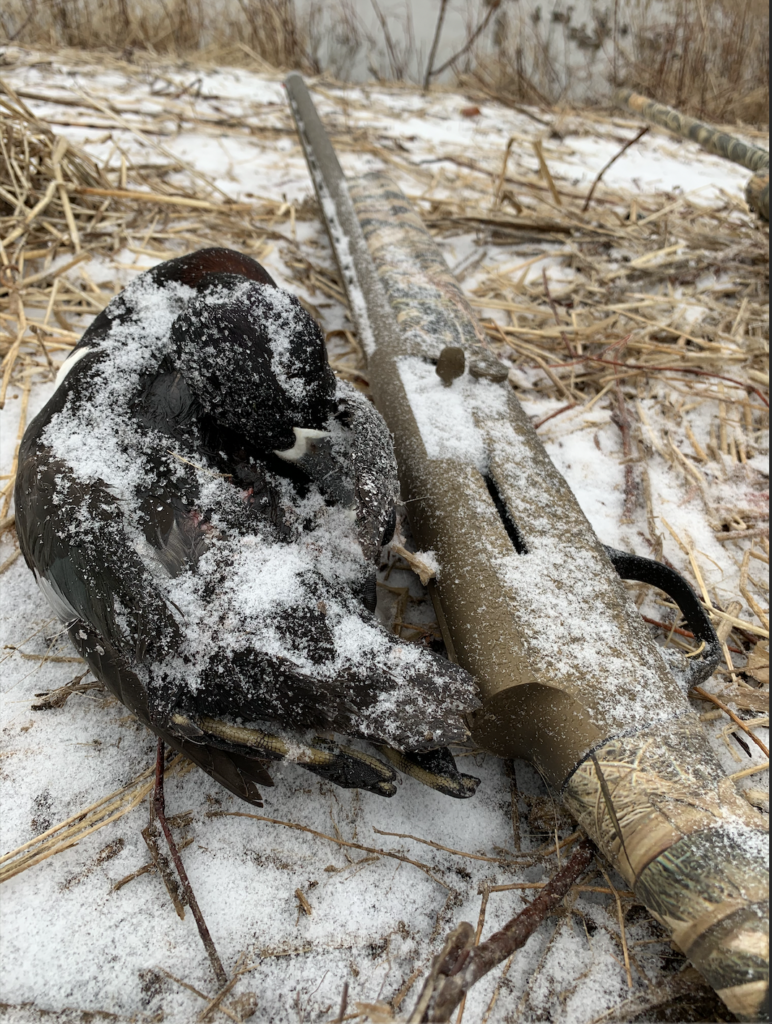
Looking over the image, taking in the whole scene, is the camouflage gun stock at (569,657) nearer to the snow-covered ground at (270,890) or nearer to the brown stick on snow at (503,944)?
the brown stick on snow at (503,944)

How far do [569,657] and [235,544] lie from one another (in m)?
0.54

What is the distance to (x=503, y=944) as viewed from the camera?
2.78ft

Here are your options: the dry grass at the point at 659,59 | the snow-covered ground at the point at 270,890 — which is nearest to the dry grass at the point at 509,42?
the dry grass at the point at 659,59

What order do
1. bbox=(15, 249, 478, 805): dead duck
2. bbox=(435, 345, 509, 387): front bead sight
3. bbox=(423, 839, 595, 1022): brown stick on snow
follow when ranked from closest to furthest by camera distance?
1. bbox=(423, 839, 595, 1022): brown stick on snow
2. bbox=(15, 249, 478, 805): dead duck
3. bbox=(435, 345, 509, 387): front bead sight

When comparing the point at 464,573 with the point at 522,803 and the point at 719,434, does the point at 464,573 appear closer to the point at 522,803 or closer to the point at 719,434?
the point at 522,803

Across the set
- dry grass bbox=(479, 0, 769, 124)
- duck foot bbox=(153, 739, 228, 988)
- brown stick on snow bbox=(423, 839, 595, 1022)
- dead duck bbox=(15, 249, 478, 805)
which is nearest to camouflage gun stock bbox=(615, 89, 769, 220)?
dry grass bbox=(479, 0, 769, 124)

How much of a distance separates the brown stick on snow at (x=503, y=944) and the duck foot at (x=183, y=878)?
1.05 feet

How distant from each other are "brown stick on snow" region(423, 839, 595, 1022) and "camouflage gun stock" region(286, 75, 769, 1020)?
6 centimetres

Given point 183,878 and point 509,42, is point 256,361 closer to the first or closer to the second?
point 183,878

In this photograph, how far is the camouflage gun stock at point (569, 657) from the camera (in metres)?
0.83

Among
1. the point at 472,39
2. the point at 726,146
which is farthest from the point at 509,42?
the point at 726,146

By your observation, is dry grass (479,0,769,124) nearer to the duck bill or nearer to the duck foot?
the duck bill

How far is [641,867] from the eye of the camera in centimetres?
88

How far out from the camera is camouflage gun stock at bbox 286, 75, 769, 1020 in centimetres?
83
